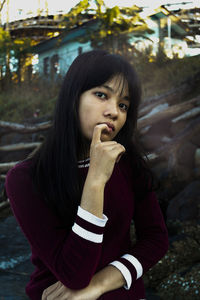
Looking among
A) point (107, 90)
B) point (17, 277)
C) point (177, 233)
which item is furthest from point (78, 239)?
point (177, 233)

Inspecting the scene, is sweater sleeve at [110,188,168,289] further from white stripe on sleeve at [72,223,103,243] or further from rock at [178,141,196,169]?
rock at [178,141,196,169]

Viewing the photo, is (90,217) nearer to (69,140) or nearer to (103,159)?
(103,159)

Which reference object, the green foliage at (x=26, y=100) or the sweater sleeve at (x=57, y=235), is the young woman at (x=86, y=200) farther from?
the green foliage at (x=26, y=100)

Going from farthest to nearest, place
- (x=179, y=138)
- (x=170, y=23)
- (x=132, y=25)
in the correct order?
(x=170, y=23), (x=132, y=25), (x=179, y=138)

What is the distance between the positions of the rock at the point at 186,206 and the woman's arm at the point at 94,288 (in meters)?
3.61

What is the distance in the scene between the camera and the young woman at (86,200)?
1.30 m

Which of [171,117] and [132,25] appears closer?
[171,117]

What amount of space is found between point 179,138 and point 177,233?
1553mm

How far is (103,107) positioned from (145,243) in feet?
2.20

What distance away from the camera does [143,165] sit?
183 centimetres

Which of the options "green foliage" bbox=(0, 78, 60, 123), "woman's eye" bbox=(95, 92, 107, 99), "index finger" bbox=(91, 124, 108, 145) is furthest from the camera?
"green foliage" bbox=(0, 78, 60, 123)

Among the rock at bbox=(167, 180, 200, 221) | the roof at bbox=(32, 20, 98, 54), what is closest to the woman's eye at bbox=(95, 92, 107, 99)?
the rock at bbox=(167, 180, 200, 221)

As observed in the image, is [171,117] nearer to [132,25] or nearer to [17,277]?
[17,277]

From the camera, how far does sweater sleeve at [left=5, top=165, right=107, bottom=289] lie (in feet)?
4.19
